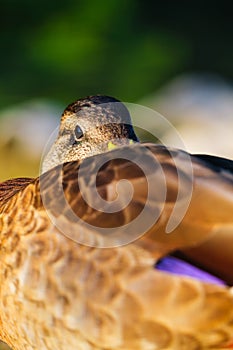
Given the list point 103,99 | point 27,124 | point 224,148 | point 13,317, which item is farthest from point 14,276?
point 27,124

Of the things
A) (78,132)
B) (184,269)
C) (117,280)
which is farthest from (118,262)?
(78,132)

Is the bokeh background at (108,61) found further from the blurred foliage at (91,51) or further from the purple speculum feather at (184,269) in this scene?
the purple speculum feather at (184,269)

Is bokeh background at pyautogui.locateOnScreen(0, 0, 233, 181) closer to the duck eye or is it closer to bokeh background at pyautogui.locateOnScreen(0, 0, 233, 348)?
bokeh background at pyautogui.locateOnScreen(0, 0, 233, 348)

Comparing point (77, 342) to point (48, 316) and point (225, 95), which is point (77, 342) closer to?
point (48, 316)

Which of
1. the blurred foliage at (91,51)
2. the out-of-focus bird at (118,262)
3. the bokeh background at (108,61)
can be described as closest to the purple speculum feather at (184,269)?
the out-of-focus bird at (118,262)

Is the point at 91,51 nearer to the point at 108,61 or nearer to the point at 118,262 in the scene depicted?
the point at 108,61

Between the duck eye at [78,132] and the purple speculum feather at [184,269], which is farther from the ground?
the duck eye at [78,132]

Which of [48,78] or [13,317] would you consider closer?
[13,317]
